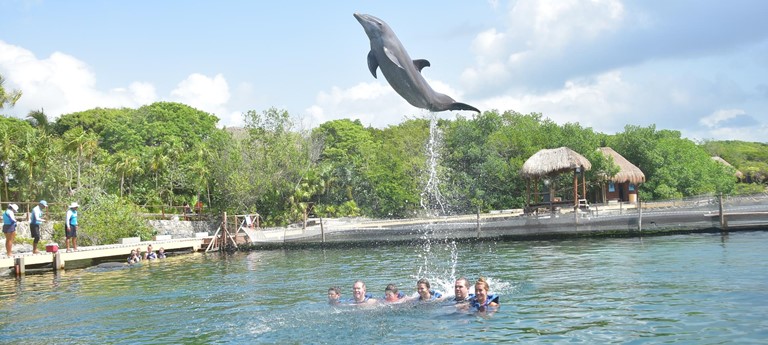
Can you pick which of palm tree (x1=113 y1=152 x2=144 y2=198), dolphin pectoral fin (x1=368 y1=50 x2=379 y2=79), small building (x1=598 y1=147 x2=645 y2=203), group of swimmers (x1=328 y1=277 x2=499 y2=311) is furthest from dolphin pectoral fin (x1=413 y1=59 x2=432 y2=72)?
small building (x1=598 y1=147 x2=645 y2=203)

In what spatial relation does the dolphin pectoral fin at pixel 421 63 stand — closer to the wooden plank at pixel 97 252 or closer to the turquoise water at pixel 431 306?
the turquoise water at pixel 431 306

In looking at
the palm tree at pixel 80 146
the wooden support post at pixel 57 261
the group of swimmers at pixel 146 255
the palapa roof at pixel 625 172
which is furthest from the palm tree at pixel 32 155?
the palapa roof at pixel 625 172

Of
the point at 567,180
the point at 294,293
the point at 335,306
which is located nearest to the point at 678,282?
the point at 335,306

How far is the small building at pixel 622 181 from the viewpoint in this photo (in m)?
45.5

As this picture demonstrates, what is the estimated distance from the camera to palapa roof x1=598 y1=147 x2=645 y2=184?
4536 centimetres

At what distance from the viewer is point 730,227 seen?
26797 millimetres

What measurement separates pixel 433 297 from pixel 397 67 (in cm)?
586

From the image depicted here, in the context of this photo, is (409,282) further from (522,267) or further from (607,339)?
(607,339)

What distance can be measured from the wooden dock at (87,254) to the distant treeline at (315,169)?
7.24 m

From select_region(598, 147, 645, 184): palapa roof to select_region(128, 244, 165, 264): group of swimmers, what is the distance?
91.5ft

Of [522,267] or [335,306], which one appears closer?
[335,306]

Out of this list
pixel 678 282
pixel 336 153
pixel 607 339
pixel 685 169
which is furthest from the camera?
pixel 336 153

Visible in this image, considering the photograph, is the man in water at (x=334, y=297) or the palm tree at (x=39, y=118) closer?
the man in water at (x=334, y=297)

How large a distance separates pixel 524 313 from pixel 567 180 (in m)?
33.1
